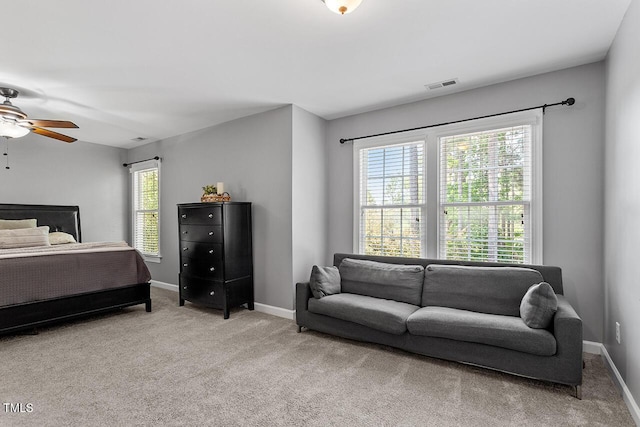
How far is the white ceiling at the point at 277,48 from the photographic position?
7.06ft

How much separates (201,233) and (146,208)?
234cm

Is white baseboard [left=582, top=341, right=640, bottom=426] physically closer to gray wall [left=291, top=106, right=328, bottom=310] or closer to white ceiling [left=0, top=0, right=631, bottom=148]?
A: white ceiling [left=0, top=0, right=631, bottom=148]

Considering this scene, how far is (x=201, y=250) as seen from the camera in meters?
4.22

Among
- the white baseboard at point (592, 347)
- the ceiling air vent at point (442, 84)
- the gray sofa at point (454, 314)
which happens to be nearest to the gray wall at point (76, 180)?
the gray sofa at point (454, 314)

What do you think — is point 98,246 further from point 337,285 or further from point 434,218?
point 434,218

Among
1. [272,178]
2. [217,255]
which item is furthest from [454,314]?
[217,255]

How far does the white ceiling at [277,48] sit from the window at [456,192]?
0.52 m

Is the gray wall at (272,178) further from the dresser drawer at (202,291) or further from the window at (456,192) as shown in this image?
the window at (456,192)

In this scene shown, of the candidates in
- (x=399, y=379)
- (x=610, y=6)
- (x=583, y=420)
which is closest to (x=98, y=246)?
(x=399, y=379)

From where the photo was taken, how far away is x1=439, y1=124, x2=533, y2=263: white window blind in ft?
10.4

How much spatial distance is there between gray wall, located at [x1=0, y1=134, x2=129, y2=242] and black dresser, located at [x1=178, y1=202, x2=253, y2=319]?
8.18ft

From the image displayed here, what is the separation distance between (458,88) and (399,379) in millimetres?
2816

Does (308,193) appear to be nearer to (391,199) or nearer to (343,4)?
(391,199)

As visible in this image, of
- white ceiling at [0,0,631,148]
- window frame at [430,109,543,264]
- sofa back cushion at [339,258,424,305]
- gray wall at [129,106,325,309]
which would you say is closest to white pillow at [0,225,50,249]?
white ceiling at [0,0,631,148]
